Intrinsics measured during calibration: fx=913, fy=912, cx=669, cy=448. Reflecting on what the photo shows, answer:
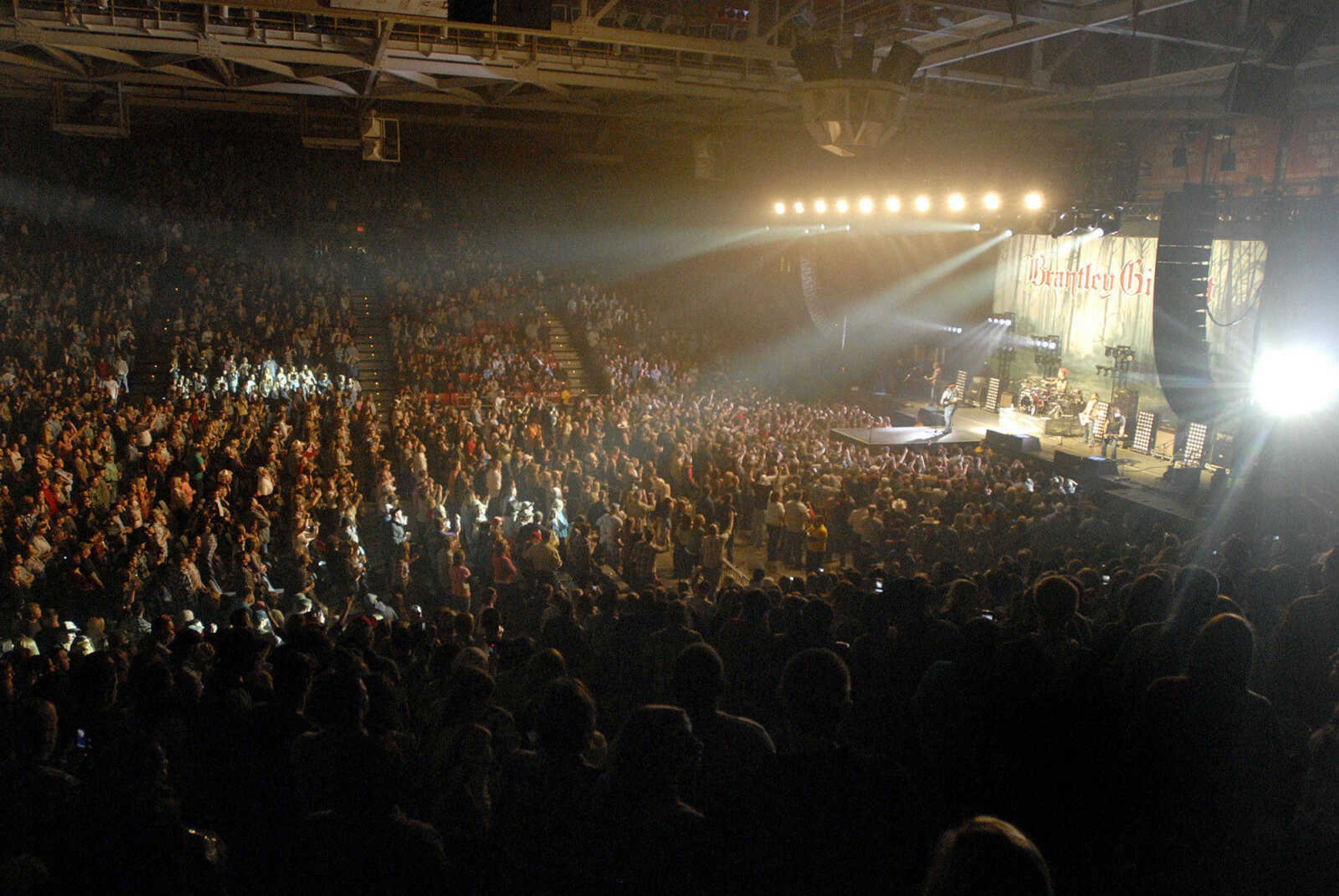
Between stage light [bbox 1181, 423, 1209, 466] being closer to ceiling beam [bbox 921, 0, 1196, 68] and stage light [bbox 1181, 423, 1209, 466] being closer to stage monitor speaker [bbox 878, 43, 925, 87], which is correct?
ceiling beam [bbox 921, 0, 1196, 68]

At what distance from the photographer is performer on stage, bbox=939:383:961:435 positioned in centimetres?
1930

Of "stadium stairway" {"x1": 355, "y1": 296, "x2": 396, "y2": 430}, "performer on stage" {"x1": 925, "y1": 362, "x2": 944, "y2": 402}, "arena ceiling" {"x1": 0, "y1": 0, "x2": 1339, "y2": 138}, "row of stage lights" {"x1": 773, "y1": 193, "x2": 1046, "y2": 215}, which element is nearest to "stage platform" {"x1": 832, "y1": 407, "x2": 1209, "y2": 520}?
"performer on stage" {"x1": 925, "y1": 362, "x2": 944, "y2": 402}

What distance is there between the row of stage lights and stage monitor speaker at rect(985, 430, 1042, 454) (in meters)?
4.37

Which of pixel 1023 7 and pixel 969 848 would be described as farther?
pixel 1023 7

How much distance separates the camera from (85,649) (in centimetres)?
656

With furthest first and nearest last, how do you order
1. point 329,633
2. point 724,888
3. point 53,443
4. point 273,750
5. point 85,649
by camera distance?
1. point 53,443
2. point 85,649
3. point 329,633
4. point 273,750
5. point 724,888

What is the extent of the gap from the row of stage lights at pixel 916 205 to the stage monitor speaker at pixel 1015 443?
4.37m

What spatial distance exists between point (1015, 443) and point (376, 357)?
532 inches

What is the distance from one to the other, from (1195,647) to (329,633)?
16.0 feet

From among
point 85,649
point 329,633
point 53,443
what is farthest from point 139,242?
point 329,633

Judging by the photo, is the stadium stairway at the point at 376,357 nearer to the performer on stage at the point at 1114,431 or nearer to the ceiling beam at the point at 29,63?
the ceiling beam at the point at 29,63

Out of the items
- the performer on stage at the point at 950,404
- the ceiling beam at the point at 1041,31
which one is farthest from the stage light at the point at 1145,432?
the ceiling beam at the point at 1041,31

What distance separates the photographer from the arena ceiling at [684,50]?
9531 millimetres

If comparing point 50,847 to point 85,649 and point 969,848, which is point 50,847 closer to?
point 969,848
